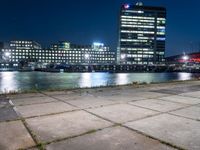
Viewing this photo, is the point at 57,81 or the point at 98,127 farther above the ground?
the point at 98,127

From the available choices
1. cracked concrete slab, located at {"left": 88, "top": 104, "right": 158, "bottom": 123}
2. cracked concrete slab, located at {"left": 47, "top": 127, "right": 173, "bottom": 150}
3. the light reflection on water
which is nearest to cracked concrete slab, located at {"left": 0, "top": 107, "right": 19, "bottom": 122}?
cracked concrete slab, located at {"left": 88, "top": 104, "right": 158, "bottom": 123}

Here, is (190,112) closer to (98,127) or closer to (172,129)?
(172,129)

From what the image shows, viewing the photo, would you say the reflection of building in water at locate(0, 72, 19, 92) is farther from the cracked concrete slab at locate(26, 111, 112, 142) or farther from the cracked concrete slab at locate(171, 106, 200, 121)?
the cracked concrete slab at locate(171, 106, 200, 121)

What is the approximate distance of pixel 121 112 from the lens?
6.46 metres

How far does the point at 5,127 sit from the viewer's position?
4.89 meters

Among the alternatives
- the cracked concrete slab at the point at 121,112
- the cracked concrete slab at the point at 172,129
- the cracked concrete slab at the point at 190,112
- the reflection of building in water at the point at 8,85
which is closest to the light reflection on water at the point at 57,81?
the reflection of building in water at the point at 8,85

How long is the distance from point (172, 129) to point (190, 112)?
2071 mm

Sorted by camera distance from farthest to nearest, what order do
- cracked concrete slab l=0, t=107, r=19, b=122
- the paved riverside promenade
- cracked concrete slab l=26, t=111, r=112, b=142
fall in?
1. cracked concrete slab l=0, t=107, r=19, b=122
2. cracked concrete slab l=26, t=111, r=112, b=142
3. the paved riverside promenade

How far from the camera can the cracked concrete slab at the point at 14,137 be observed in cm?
385

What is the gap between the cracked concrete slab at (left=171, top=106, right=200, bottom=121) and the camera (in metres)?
6.07

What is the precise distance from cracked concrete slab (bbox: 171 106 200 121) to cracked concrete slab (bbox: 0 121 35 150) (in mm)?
4308

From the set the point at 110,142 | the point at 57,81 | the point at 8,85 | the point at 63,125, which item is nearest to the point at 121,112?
the point at 63,125

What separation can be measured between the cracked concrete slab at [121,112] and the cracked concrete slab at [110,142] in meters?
1.09

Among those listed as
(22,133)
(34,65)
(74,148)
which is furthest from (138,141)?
(34,65)
